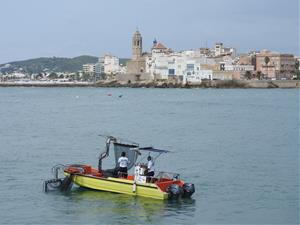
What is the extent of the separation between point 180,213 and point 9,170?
8693 millimetres

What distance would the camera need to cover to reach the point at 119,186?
19.2 meters

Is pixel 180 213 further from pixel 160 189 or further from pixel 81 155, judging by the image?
pixel 81 155

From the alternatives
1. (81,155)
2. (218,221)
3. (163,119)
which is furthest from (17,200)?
(163,119)

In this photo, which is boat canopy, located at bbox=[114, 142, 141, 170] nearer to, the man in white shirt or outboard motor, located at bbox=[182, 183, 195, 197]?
the man in white shirt

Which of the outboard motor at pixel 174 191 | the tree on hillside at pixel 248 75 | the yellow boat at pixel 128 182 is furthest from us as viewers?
the tree on hillside at pixel 248 75

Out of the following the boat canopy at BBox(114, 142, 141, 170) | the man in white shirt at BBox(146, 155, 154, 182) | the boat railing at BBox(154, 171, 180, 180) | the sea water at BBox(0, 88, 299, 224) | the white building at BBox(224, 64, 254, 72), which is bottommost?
the sea water at BBox(0, 88, 299, 224)

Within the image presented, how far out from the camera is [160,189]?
18547mm

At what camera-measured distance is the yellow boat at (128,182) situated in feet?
61.3

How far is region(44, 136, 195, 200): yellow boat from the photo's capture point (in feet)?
61.3

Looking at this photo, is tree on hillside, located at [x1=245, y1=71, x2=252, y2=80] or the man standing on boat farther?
tree on hillside, located at [x1=245, y1=71, x2=252, y2=80]

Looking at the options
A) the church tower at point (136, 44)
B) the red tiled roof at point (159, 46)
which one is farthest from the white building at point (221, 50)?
the church tower at point (136, 44)

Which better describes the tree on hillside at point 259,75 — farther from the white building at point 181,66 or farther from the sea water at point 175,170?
the sea water at point 175,170

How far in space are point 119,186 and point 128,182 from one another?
0.33 m

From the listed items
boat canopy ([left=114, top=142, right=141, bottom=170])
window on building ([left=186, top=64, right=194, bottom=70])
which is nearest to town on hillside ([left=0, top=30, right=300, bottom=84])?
window on building ([left=186, top=64, right=194, bottom=70])
